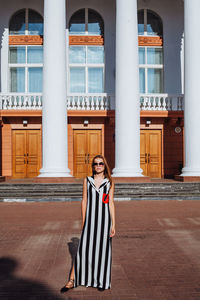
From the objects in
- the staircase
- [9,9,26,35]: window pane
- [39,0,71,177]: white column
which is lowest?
the staircase

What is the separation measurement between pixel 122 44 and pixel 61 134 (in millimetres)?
5033

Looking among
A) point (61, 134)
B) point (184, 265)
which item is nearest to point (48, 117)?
point (61, 134)

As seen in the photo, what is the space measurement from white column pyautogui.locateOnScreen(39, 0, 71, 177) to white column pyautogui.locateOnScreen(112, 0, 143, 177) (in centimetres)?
259

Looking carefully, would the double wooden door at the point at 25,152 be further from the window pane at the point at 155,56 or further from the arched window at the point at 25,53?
the window pane at the point at 155,56

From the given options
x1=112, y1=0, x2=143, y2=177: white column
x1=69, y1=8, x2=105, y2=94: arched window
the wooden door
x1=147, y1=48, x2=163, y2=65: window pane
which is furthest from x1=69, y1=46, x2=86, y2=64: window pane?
the wooden door

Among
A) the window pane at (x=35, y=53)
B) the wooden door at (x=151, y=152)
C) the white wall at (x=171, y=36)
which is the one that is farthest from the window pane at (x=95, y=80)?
the white wall at (x=171, y=36)

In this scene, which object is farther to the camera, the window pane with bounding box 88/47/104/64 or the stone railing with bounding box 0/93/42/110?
the window pane with bounding box 88/47/104/64

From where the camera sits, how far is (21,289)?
3.92 metres

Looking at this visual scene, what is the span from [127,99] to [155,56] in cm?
678

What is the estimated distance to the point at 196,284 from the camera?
4.09m

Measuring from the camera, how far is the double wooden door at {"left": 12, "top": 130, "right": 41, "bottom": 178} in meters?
18.8

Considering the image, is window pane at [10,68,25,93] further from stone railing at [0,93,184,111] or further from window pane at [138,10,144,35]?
window pane at [138,10,144,35]

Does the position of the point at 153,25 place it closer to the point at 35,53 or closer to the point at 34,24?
the point at 34,24

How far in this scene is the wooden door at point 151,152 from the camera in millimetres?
19016
